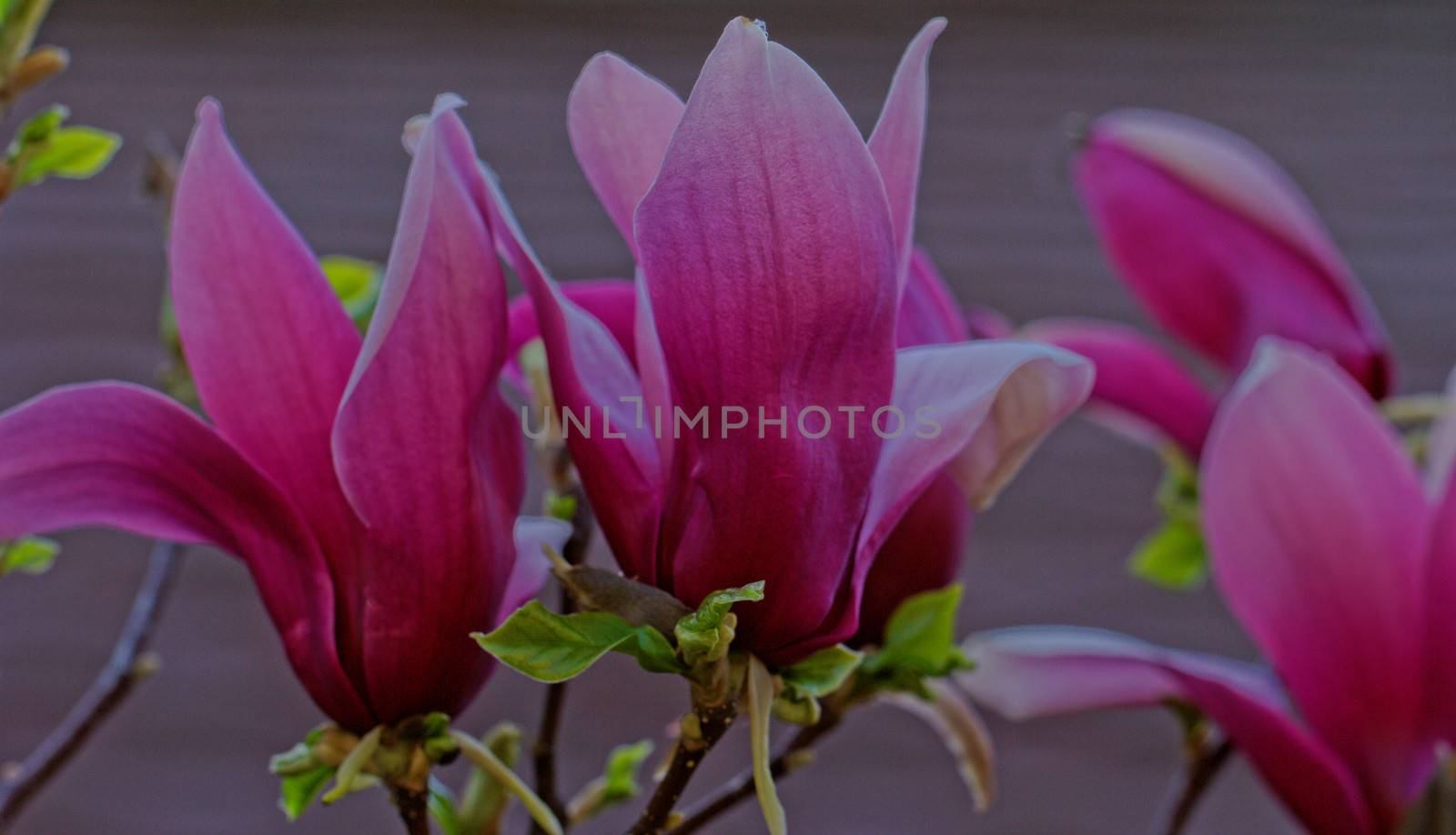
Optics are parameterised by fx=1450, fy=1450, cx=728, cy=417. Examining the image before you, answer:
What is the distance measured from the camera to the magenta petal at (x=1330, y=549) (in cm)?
33

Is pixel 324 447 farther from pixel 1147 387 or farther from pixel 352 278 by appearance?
pixel 1147 387

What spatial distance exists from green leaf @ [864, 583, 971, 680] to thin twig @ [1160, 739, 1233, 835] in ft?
0.44

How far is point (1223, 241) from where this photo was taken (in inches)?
16.6

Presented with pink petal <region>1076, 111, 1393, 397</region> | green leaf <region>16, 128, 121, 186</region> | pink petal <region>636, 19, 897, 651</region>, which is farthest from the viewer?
pink petal <region>1076, 111, 1393, 397</region>

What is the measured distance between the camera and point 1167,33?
2.38 m

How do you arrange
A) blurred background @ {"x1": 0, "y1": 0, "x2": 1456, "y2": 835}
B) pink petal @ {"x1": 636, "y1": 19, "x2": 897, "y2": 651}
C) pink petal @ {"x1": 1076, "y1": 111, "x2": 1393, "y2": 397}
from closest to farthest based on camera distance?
1. pink petal @ {"x1": 636, "y1": 19, "x2": 897, "y2": 651}
2. pink petal @ {"x1": 1076, "y1": 111, "x2": 1393, "y2": 397}
3. blurred background @ {"x1": 0, "y1": 0, "x2": 1456, "y2": 835}

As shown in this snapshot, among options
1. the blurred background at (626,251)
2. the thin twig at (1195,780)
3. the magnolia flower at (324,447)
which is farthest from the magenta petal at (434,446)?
the blurred background at (626,251)

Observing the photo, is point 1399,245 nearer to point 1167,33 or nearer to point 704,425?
point 1167,33

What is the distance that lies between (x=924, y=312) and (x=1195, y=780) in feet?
0.61

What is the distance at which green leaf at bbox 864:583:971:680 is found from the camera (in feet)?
0.96

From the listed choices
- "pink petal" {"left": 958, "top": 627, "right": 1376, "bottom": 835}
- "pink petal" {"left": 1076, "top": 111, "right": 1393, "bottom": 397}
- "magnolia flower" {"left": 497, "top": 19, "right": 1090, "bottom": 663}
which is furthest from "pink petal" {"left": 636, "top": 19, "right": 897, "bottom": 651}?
"pink petal" {"left": 1076, "top": 111, "right": 1393, "bottom": 397}

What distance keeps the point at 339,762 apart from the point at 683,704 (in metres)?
0.90

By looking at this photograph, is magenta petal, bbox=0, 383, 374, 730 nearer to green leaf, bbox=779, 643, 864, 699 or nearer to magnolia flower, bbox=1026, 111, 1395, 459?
green leaf, bbox=779, 643, 864, 699

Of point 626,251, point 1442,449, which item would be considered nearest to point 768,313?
point 1442,449
